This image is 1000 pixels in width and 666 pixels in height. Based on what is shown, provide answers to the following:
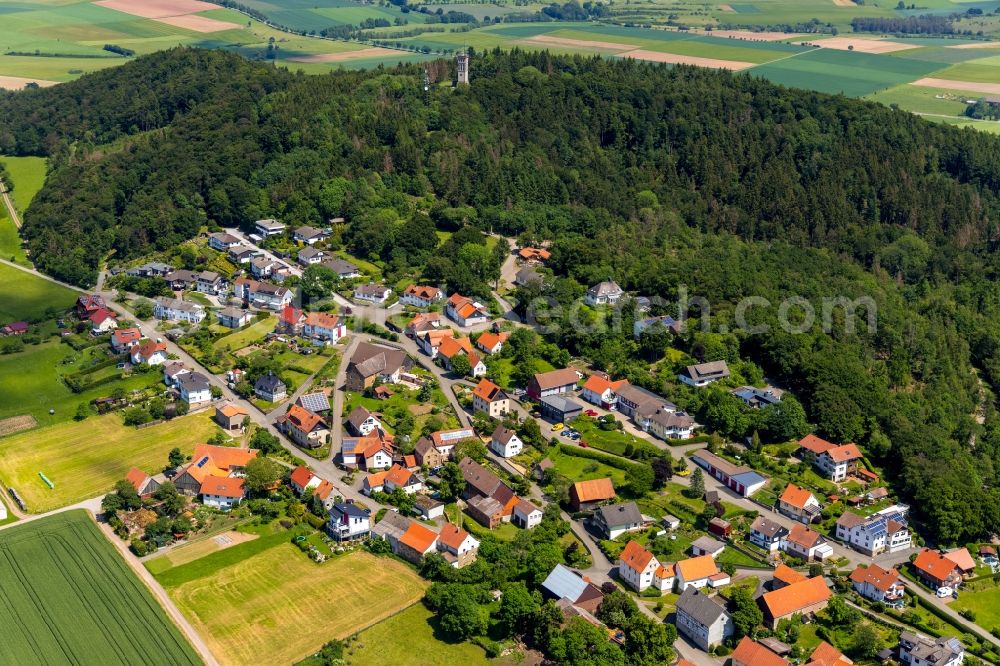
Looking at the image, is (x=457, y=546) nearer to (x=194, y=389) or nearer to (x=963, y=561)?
(x=194, y=389)

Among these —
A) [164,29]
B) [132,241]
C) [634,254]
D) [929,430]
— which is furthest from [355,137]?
[164,29]

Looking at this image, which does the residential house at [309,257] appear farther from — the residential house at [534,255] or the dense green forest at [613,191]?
the residential house at [534,255]

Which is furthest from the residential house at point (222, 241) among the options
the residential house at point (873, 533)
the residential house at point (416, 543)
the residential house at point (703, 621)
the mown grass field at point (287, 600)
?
the residential house at point (873, 533)

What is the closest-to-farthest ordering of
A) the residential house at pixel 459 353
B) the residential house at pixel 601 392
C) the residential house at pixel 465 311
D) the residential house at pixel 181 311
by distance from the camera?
the residential house at pixel 601 392
the residential house at pixel 459 353
the residential house at pixel 465 311
the residential house at pixel 181 311

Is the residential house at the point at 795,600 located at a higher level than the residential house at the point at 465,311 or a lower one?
lower

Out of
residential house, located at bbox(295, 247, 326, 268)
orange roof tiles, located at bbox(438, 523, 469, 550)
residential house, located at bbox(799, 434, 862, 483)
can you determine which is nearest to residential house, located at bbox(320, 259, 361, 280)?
residential house, located at bbox(295, 247, 326, 268)

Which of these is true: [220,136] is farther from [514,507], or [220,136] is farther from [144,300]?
[514,507]

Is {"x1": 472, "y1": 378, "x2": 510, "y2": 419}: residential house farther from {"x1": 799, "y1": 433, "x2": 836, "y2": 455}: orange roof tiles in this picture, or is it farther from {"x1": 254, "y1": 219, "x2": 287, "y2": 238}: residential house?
{"x1": 254, "y1": 219, "x2": 287, "y2": 238}: residential house
